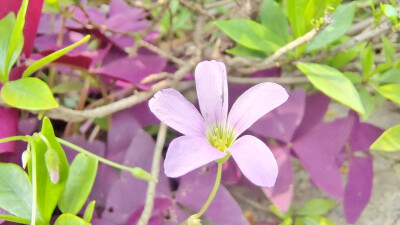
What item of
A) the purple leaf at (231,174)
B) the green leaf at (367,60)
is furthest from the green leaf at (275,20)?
the purple leaf at (231,174)

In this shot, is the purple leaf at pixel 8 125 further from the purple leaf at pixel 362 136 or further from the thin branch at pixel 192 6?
the purple leaf at pixel 362 136


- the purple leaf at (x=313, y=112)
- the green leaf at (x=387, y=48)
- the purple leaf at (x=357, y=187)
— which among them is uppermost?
the green leaf at (x=387, y=48)

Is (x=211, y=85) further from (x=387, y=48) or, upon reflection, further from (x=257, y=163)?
(x=387, y=48)

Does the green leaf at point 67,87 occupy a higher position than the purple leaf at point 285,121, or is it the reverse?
the green leaf at point 67,87

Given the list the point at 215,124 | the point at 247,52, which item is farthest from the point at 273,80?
the point at 215,124

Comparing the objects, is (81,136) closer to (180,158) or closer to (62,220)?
(62,220)

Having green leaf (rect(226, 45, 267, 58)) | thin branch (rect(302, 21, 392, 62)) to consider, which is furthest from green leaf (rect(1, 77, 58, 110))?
thin branch (rect(302, 21, 392, 62))

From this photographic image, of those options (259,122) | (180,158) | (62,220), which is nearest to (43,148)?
(62,220)
